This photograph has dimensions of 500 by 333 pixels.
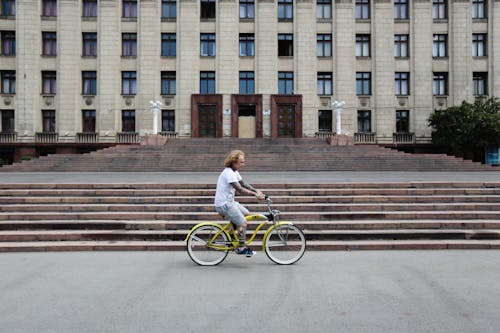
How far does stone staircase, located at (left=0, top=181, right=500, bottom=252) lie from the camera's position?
8.18m

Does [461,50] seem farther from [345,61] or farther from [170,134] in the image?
[170,134]

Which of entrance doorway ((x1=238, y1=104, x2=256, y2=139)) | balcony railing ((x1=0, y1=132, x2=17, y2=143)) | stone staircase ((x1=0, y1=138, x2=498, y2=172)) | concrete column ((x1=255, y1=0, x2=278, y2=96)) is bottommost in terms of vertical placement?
stone staircase ((x1=0, y1=138, x2=498, y2=172))

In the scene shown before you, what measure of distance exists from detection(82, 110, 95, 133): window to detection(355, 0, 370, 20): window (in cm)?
2450

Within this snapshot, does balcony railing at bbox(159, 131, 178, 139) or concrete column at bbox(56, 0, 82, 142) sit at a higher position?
concrete column at bbox(56, 0, 82, 142)

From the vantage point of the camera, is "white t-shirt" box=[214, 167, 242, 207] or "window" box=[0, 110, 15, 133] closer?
"white t-shirt" box=[214, 167, 242, 207]

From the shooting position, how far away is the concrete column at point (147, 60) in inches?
1323

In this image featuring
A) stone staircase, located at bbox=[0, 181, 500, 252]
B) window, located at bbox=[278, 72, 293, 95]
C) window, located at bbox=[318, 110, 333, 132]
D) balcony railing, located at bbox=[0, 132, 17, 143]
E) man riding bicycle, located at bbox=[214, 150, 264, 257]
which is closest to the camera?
man riding bicycle, located at bbox=[214, 150, 264, 257]

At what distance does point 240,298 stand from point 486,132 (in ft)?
94.9

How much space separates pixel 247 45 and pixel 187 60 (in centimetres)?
528

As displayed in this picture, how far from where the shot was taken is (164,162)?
21938mm

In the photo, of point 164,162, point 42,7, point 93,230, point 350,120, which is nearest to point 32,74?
point 42,7

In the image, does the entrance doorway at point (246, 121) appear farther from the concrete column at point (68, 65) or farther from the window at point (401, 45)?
the concrete column at point (68, 65)

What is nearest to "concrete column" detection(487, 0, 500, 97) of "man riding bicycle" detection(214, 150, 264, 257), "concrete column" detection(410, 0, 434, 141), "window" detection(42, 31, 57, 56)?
"concrete column" detection(410, 0, 434, 141)

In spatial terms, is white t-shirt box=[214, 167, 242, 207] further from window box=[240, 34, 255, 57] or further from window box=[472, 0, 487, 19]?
window box=[472, 0, 487, 19]
